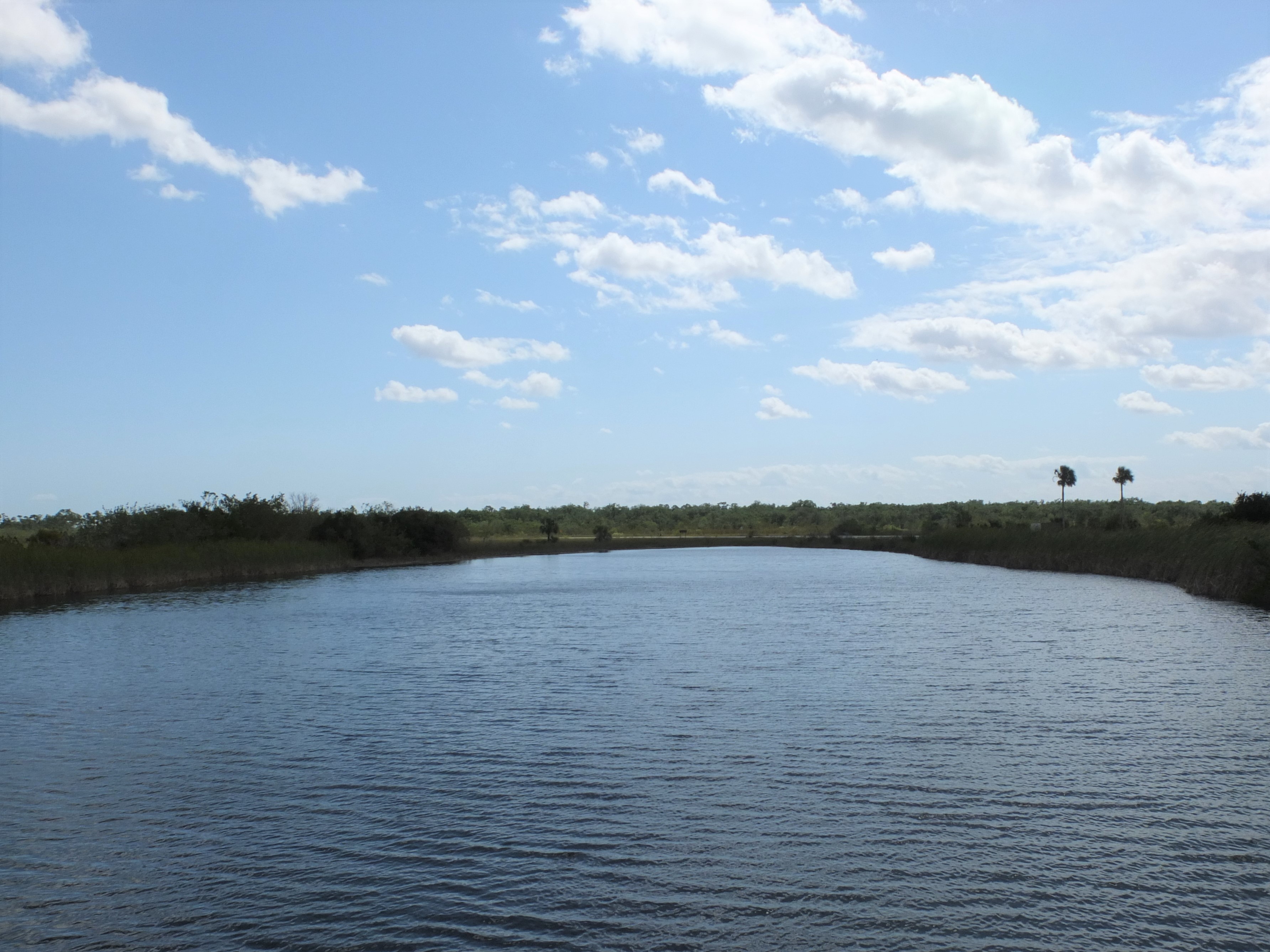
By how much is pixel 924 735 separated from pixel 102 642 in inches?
955

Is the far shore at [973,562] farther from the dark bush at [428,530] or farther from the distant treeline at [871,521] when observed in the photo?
the distant treeline at [871,521]

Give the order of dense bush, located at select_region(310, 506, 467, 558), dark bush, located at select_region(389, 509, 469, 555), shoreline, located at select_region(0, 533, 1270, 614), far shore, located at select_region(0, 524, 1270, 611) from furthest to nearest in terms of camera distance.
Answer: dark bush, located at select_region(389, 509, 469, 555)
dense bush, located at select_region(310, 506, 467, 558)
far shore, located at select_region(0, 524, 1270, 611)
shoreline, located at select_region(0, 533, 1270, 614)

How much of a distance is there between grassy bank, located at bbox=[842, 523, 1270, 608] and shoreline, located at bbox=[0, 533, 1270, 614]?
66 mm

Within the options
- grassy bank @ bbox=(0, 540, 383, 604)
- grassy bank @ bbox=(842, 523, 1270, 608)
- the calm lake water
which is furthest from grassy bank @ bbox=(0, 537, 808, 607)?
grassy bank @ bbox=(842, 523, 1270, 608)

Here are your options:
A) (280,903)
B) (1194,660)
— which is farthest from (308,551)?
(280,903)

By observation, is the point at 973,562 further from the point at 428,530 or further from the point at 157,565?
the point at 157,565

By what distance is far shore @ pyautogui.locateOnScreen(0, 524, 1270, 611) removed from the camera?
123ft

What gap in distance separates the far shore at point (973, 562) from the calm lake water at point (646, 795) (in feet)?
42.6

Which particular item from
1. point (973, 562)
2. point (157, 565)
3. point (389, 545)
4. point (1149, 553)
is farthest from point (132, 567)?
point (973, 562)

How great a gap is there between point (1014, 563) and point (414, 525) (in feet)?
178

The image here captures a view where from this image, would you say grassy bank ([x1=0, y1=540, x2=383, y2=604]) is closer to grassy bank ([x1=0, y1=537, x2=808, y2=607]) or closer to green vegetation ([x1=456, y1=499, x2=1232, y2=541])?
grassy bank ([x1=0, y1=537, x2=808, y2=607])

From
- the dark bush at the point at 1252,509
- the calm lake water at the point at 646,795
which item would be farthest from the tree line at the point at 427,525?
the calm lake water at the point at 646,795

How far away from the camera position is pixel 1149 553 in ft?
163

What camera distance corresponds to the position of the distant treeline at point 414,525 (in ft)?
195
